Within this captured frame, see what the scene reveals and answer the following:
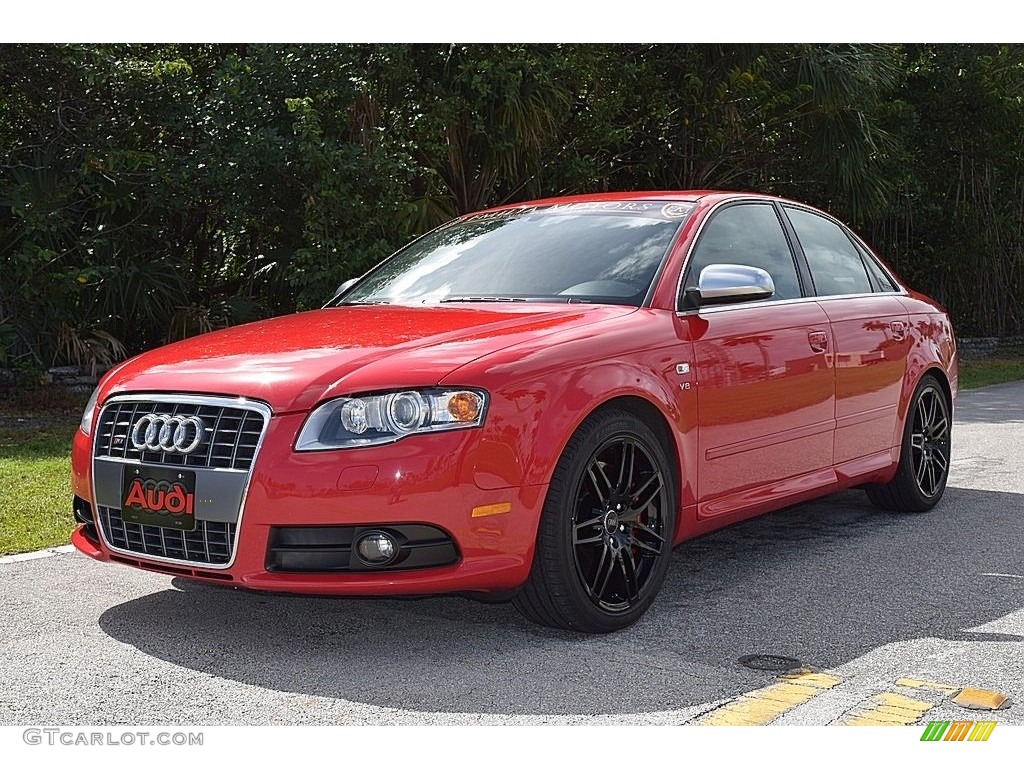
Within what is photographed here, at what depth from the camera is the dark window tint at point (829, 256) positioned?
21.0ft

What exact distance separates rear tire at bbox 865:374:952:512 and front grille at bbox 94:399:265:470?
12.6ft

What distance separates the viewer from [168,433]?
174 inches

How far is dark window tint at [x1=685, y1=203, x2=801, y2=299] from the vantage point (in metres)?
5.66

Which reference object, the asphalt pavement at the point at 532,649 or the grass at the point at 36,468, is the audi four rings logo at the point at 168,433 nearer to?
the asphalt pavement at the point at 532,649

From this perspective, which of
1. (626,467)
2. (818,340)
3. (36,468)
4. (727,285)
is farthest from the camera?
(36,468)

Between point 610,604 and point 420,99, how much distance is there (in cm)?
914

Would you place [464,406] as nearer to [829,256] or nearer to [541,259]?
[541,259]

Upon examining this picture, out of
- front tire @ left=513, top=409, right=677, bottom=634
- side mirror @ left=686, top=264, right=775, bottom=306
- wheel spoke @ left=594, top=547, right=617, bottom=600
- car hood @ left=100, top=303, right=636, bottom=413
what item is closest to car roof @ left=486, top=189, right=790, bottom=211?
side mirror @ left=686, top=264, right=775, bottom=306

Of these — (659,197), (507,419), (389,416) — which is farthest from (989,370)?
(389,416)

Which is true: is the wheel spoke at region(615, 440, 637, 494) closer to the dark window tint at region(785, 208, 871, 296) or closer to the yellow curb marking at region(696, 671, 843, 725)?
the yellow curb marking at region(696, 671, 843, 725)

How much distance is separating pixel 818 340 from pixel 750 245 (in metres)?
0.52

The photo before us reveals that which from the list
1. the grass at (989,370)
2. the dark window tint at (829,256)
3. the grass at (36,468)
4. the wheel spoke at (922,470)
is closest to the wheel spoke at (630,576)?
the dark window tint at (829,256)

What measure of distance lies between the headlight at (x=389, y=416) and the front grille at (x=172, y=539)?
1.37ft

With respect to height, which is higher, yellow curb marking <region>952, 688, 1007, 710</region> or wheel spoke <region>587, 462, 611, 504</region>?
wheel spoke <region>587, 462, 611, 504</region>
